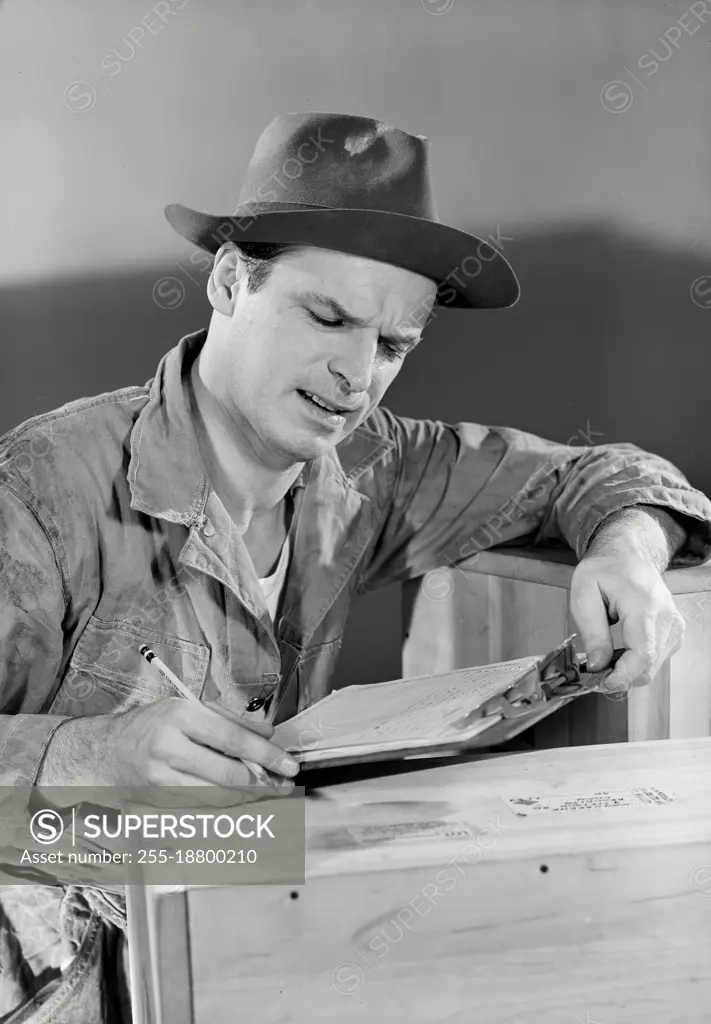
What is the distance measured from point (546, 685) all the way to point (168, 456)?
1.75 feet

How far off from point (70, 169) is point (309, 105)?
0.42m

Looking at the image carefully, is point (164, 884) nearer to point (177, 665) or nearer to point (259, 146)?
point (177, 665)

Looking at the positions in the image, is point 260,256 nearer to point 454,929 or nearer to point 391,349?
point 391,349

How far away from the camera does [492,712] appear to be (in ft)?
2.54

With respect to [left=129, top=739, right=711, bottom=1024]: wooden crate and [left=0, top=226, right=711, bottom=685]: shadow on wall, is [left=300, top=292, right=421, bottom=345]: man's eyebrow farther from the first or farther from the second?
[left=0, top=226, right=711, bottom=685]: shadow on wall

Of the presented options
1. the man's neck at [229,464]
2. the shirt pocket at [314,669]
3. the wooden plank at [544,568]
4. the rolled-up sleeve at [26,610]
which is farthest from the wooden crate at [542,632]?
the rolled-up sleeve at [26,610]

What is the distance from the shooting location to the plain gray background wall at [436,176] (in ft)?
5.28

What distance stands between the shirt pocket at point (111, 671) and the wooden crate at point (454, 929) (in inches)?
17.4

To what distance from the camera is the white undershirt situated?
1274 mm

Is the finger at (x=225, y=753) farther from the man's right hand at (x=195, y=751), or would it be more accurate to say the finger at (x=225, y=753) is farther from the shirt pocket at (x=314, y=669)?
the shirt pocket at (x=314, y=669)

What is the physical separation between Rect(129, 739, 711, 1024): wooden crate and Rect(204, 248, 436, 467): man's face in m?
0.50

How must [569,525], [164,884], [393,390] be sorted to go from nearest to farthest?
[164,884], [569,525], [393,390]

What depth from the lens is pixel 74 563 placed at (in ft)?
3.54

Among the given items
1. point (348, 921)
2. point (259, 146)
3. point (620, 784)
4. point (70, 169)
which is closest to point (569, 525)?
point (620, 784)
